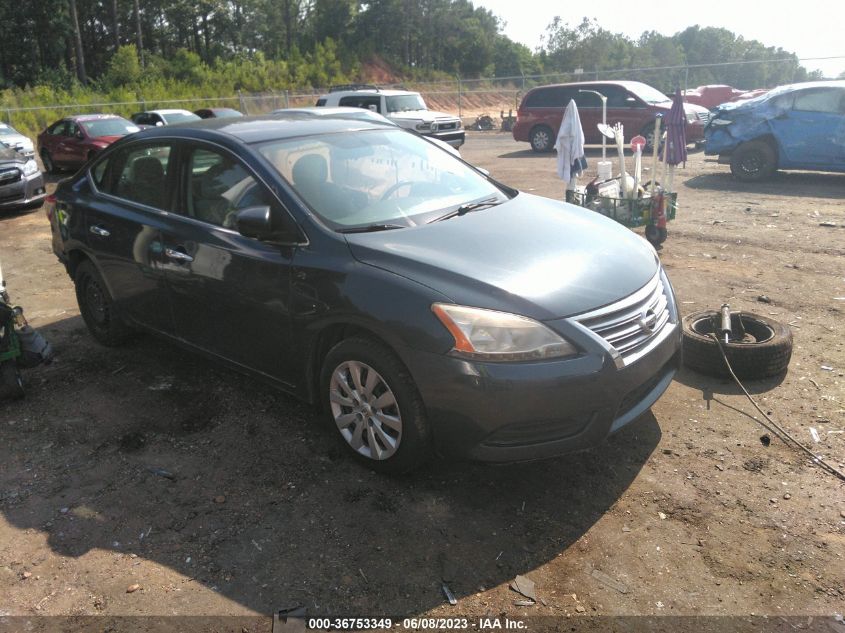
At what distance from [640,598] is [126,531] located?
2340 mm

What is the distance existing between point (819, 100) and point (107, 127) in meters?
15.4

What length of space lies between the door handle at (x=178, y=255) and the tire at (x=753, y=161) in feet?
36.6

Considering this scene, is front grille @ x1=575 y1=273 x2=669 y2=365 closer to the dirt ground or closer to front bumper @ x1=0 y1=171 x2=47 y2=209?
the dirt ground

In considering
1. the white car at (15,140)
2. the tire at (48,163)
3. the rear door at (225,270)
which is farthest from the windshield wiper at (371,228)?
the tire at (48,163)

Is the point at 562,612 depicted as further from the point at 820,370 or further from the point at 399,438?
the point at 820,370

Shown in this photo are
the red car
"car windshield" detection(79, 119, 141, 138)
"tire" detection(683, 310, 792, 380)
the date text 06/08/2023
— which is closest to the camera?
the date text 06/08/2023

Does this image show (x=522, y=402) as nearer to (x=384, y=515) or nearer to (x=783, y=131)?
(x=384, y=515)

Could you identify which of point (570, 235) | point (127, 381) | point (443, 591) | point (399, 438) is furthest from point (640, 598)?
point (127, 381)

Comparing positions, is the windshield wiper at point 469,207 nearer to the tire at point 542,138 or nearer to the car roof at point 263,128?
the car roof at point 263,128

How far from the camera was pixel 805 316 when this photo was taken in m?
5.51

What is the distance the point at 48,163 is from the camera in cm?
1742

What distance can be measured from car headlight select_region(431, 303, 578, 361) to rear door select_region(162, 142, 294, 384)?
1107 millimetres

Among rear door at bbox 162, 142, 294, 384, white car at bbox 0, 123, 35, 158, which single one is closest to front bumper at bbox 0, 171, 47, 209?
white car at bbox 0, 123, 35, 158

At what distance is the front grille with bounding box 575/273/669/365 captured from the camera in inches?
121
